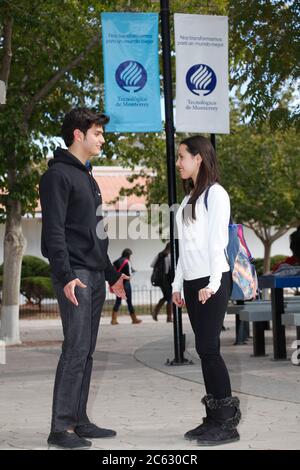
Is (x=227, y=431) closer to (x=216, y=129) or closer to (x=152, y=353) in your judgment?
(x=216, y=129)

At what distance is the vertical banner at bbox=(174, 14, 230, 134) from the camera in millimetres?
12336

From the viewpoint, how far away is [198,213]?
21.8ft

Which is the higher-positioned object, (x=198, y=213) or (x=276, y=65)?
(x=276, y=65)

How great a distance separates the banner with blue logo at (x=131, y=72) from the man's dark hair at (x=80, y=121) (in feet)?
17.6

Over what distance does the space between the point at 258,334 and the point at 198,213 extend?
685 cm

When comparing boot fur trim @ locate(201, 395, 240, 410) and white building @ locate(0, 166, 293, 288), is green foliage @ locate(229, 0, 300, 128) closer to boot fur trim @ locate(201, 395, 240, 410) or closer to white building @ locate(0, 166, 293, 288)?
boot fur trim @ locate(201, 395, 240, 410)

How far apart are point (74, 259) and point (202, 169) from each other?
1.08 meters

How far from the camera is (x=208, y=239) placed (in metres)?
6.58

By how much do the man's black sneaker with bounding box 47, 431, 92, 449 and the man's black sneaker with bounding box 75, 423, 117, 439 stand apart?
12.3 inches

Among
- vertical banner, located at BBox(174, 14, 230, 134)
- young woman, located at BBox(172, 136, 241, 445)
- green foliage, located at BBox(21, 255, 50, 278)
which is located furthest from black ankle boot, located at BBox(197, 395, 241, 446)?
green foliage, located at BBox(21, 255, 50, 278)

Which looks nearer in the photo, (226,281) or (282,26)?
(226,281)
